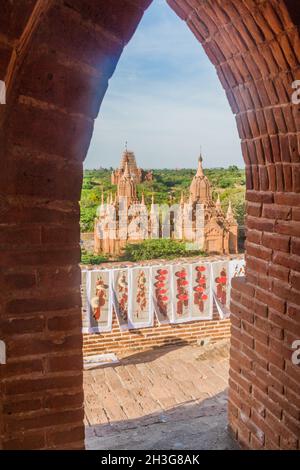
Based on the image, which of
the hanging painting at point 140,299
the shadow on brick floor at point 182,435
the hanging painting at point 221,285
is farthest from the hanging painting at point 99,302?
the shadow on brick floor at point 182,435

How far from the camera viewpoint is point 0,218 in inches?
50.8

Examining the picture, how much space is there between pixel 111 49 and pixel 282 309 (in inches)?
56.5

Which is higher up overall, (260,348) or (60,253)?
(60,253)

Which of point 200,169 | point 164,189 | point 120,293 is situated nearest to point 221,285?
point 120,293

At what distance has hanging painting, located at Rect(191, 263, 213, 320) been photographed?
7879 millimetres

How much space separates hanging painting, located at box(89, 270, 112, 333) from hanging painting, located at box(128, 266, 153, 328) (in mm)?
426

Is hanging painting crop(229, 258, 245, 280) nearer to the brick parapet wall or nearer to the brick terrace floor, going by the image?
the brick parapet wall

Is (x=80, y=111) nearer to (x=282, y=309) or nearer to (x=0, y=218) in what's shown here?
(x=0, y=218)

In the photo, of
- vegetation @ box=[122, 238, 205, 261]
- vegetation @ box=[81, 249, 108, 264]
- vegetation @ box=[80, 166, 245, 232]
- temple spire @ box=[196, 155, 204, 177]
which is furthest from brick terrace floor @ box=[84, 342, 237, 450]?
vegetation @ box=[80, 166, 245, 232]

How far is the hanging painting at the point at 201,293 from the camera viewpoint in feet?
25.8

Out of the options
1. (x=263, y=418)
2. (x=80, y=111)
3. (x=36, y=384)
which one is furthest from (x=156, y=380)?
(x=80, y=111)

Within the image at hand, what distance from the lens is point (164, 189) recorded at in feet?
128

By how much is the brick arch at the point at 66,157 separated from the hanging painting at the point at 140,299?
18.1ft

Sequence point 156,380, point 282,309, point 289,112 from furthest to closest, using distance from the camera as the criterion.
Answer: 1. point 156,380
2. point 282,309
3. point 289,112
